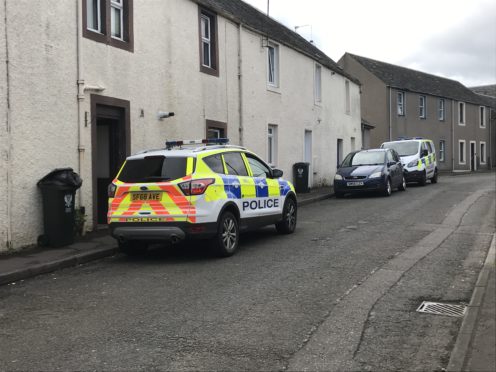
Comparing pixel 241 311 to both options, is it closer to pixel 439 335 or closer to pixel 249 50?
pixel 439 335

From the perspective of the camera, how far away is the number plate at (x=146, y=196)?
25.8 feet

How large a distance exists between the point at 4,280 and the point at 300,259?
163 inches

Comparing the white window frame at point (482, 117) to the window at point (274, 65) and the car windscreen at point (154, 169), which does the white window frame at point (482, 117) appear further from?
the car windscreen at point (154, 169)

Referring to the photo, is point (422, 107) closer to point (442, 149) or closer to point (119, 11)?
point (442, 149)

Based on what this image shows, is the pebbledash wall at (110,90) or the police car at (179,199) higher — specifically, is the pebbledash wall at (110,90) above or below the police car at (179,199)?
above

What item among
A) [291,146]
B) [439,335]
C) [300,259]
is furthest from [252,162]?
[291,146]

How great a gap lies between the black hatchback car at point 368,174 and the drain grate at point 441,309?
489 inches

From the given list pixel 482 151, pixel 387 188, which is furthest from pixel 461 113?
pixel 387 188

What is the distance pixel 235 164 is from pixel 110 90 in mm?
3760

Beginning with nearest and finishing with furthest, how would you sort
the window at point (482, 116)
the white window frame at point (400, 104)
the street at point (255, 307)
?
the street at point (255, 307), the white window frame at point (400, 104), the window at point (482, 116)

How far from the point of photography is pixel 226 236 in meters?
8.38

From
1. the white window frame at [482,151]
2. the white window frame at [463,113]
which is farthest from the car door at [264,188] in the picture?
the white window frame at [482,151]

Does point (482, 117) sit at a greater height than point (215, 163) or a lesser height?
greater

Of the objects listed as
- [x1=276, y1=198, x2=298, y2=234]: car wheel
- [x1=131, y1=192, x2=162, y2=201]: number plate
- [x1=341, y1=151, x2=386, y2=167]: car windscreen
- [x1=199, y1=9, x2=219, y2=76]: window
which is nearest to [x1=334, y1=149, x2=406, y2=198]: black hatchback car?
[x1=341, y1=151, x2=386, y2=167]: car windscreen
